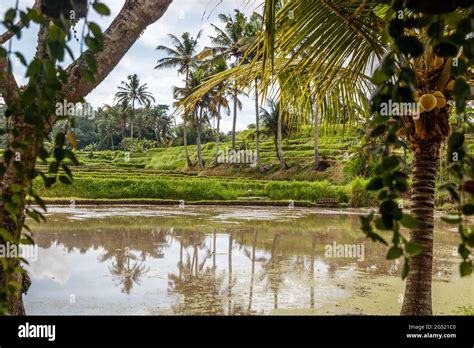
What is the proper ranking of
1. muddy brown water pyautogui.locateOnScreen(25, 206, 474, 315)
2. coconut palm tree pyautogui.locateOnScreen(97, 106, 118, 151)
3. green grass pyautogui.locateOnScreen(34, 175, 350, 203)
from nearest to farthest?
muddy brown water pyautogui.locateOnScreen(25, 206, 474, 315) → green grass pyautogui.locateOnScreen(34, 175, 350, 203) → coconut palm tree pyautogui.locateOnScreen(97, 106, 118, 151)

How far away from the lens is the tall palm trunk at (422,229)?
2898 millimetres

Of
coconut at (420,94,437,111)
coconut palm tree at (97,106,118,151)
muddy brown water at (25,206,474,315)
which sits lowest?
muddy brown water at (25,206,474,315)

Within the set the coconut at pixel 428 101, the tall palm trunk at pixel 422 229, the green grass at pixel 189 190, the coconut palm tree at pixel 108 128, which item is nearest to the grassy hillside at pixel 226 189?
the green grass at pixel 189 190

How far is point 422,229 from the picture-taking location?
9.50 feet

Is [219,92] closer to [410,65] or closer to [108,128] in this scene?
[410,65]

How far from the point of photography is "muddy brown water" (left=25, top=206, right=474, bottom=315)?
4910 mm

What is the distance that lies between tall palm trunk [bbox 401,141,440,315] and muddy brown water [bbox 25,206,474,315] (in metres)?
1.87

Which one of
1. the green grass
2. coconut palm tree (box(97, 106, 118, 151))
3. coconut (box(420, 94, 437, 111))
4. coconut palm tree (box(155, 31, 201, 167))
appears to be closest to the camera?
coconut (box(420, 94, 437, 111))

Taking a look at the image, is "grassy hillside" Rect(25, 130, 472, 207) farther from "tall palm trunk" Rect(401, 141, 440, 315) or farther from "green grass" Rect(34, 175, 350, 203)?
"tall palm trunk" Rect(401, 141, 440, 315)

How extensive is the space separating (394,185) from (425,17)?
9.0 inches

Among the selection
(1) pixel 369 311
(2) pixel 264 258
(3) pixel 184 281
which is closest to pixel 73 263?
(3) pixel 184 281

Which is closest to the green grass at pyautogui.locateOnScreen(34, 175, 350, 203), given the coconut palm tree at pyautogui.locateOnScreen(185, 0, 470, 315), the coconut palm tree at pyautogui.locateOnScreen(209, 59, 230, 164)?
the coconut palm tree at pyautogui.locateOnScreen(209, 59, 230, 164)

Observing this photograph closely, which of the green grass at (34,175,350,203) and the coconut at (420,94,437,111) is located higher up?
the coconut at (420,94,437,111)
